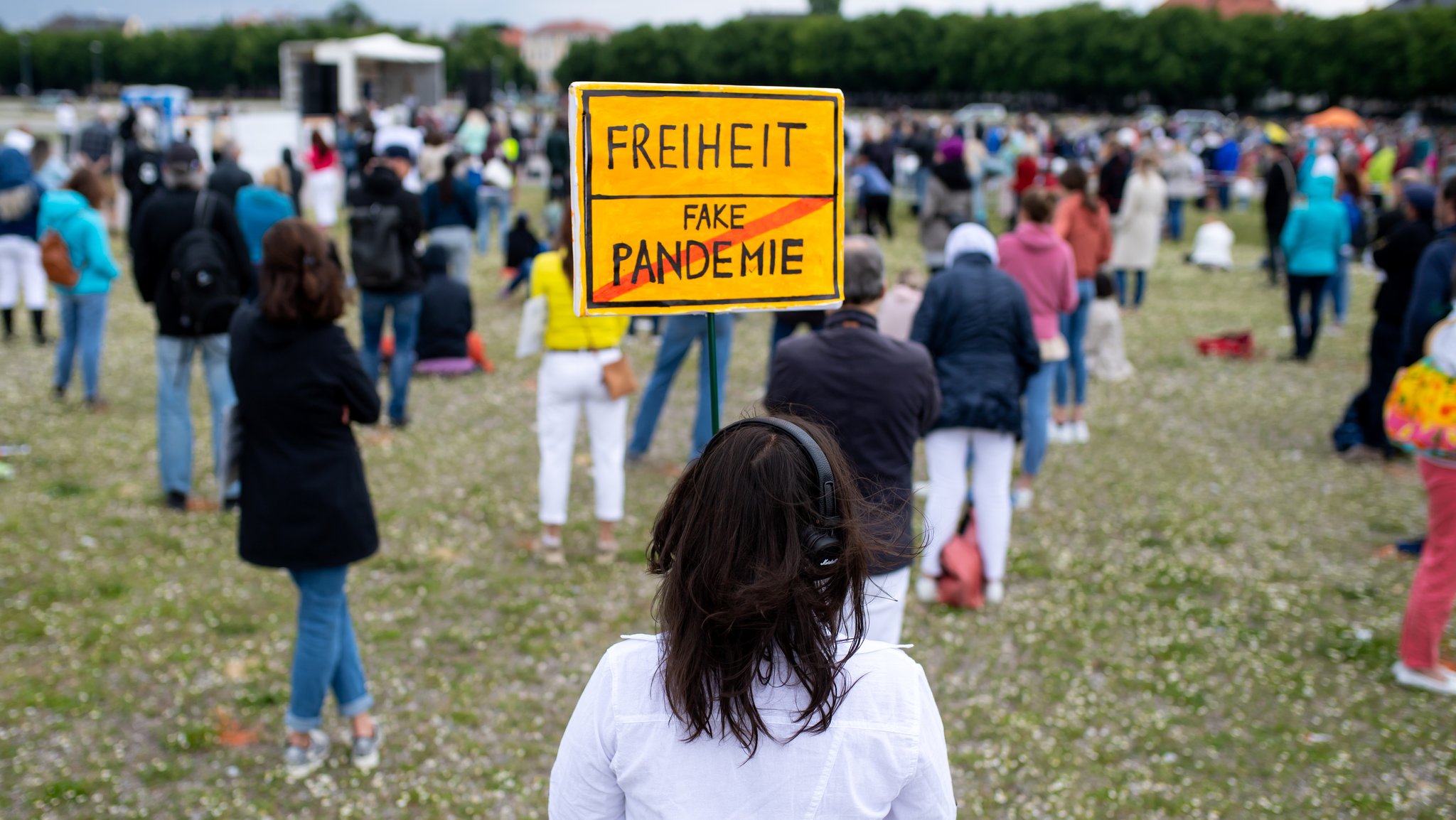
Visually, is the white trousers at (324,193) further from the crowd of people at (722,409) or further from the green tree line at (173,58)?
the green tree line at (173,58)

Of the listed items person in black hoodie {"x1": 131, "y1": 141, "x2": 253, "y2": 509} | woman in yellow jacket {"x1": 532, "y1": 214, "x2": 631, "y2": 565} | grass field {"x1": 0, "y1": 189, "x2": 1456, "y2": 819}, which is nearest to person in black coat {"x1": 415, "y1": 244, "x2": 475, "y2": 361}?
grass field {"x1": 0, "y1": 189, "x2": 1456, "y2": 819}

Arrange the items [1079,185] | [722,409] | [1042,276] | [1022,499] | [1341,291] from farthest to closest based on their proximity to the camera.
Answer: [1341,291] < [1079,185] < [722,409] < [1022,499] < [1042,276]

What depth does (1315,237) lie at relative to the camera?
10914 mm

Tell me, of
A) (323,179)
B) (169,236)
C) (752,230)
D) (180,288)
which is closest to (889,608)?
(752,230)

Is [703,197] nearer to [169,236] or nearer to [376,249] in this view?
[169,236]

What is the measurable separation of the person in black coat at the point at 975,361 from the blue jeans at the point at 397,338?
4.39 meters

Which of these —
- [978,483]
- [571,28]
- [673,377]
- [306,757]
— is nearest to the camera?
[306,757]

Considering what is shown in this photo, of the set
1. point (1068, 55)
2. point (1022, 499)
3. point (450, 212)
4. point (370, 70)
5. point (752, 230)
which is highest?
point (1068, 55)

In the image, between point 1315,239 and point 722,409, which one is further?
point 1315,239

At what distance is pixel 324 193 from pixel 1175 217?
14.5 metres

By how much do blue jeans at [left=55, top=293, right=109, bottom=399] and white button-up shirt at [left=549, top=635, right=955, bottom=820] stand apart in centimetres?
831

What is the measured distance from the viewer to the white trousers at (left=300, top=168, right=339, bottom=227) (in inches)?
623

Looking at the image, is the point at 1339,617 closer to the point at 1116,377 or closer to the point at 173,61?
the point at 1116,377

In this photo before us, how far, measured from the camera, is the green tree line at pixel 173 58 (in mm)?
120812
